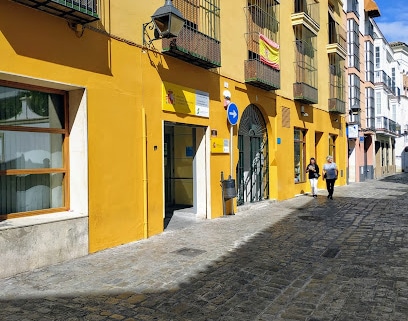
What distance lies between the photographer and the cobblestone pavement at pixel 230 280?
13.9ft

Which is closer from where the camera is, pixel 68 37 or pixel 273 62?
pixel 68 37

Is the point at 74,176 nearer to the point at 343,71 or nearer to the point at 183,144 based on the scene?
the point at 183,144

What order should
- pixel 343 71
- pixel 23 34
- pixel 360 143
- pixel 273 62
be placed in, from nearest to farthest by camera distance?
pixel 23 34
pixel 273 62
pixel 343 71
pixel 360 143

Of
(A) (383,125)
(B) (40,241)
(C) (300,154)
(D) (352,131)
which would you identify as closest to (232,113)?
(B) (40,241)

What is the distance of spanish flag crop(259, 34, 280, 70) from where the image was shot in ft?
39.7

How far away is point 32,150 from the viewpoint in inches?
245

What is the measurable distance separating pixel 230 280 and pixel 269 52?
363 inches

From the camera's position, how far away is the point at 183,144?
1125 cm

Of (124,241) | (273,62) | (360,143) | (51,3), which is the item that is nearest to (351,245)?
(124,241)

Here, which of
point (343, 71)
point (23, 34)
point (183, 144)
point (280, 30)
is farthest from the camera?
point (343, 71)

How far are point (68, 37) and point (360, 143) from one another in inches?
915

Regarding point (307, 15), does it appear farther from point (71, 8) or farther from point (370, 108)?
point (370, 108)

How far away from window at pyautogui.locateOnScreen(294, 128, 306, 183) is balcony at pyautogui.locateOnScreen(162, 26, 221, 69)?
25.1 feet

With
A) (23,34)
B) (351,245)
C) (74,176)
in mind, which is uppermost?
(23,34)
